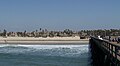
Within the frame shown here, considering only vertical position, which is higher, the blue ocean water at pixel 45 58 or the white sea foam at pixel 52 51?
the blue ocean water at pixel 45 58

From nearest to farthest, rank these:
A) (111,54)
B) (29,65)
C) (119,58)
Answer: (119,58) → (111,54) → (29,65)

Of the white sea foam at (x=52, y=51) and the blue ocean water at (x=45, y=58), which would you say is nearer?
the blue ocean water at (x=45, y=58)

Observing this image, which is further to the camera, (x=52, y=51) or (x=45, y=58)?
(x=52, y=51)

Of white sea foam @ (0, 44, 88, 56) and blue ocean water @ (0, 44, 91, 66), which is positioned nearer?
blue ocean water @ (0, 44, 91, 66)

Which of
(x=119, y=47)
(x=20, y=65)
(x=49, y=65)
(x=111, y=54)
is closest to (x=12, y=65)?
(x=20, y=65)

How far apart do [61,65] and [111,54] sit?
57.3 ft

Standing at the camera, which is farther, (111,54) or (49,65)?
(49,65)

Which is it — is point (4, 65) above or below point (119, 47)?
below

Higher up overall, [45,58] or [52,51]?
[45,58]

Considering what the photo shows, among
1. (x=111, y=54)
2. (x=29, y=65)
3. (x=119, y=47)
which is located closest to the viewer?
(x=119, y=47)

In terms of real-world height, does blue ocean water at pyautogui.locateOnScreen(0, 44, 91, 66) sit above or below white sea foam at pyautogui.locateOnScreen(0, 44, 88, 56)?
above

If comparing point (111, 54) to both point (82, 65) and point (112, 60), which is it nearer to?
point (112, 60)

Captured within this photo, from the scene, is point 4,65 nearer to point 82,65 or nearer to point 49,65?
point 49,65

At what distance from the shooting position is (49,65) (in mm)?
34750
